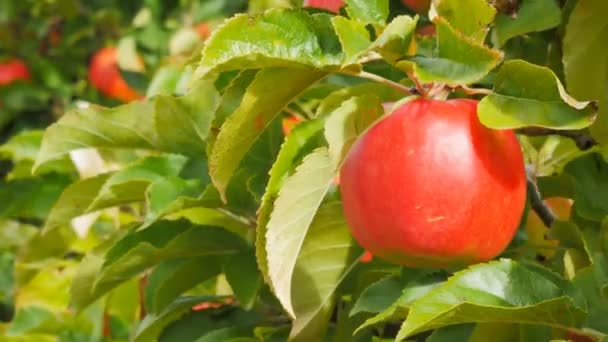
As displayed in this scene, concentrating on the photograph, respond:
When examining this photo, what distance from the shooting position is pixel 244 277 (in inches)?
41.9

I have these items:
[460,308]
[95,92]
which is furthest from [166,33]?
[460,308]

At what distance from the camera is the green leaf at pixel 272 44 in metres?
0.72

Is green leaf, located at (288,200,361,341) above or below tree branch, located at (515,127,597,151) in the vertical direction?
below

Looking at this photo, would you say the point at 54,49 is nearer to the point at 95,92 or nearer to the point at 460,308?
the point at 95,92

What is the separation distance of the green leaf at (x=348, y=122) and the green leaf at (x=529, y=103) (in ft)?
0.26

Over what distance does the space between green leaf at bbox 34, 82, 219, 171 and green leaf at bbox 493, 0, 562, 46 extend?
0.92 ft

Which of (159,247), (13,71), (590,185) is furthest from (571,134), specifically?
(13,71)

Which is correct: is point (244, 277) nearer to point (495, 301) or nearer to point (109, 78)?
point (495, 301)

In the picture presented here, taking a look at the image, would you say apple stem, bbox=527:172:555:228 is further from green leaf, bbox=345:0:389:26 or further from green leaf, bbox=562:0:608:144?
green leaf, bbox=345:0:389:26

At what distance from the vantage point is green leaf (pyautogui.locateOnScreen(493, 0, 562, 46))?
889 millimetres

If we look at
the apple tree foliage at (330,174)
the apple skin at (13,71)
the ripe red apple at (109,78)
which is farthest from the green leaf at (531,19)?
the apple skin at (13,71)

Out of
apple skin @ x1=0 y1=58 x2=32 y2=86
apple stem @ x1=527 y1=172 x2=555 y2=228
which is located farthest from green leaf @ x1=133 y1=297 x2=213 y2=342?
apple skin @ x1=0 y1=58 x2=32 y2=86

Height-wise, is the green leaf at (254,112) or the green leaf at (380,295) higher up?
the green leaf at (254,112)

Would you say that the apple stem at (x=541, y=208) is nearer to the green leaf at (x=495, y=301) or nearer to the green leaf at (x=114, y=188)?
the green leaf at (x=495, y=301)
